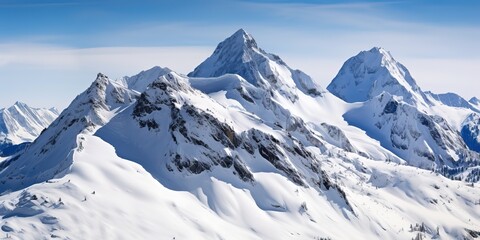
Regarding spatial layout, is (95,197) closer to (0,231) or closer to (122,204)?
(122,204)

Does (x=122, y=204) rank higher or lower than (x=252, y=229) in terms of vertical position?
higher

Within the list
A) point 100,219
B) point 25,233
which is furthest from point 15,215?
point 100,219

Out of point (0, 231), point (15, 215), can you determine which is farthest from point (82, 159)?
point (0, 231)

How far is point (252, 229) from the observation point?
650 feet

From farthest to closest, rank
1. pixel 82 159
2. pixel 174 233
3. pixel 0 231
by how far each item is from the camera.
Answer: pixel 82 159 < pixel 174 233 < pixel 0 231

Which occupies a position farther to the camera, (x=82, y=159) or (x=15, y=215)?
(x=82, y=159)

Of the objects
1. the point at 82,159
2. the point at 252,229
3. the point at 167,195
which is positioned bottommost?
the point at 252,229

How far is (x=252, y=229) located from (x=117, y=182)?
48617 millimetres

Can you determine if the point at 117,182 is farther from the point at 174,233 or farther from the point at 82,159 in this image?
the point at 174,233

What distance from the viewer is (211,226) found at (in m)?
186

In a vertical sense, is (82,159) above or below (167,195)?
above

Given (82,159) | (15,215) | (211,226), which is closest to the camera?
(15,215)

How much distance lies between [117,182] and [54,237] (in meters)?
43.5

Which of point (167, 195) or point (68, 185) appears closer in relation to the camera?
point (68, 185)
